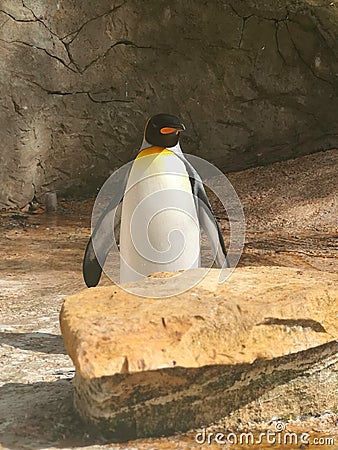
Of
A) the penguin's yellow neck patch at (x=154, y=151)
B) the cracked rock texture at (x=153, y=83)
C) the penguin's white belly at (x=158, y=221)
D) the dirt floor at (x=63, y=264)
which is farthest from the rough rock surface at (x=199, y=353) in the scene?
the cracked rock texture at (x=153, y=83)

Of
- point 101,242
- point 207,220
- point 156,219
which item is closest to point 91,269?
point 101,242

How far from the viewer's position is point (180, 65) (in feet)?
24.6

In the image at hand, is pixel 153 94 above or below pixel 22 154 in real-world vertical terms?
above

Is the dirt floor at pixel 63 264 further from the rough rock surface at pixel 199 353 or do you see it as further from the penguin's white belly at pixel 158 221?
the penguin's white belly at pixel 158 221

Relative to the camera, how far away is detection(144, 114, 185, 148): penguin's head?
3.70 metres

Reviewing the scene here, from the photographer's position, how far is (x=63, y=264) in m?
5.25

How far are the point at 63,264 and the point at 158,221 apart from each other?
1.81m

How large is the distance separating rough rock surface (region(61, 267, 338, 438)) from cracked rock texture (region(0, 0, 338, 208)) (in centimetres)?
474

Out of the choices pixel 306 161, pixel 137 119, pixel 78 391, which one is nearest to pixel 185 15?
pixel 137 119

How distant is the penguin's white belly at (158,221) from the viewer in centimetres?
357

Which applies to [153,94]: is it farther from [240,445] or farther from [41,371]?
[240,445]

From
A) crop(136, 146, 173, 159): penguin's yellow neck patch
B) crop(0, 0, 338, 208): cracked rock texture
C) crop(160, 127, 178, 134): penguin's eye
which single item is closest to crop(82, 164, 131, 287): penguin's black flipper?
crop(136, 146, 173, 159): penguin's yellow neck patch

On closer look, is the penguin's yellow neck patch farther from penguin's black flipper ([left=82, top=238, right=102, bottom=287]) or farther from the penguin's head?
penguin's black flipper ([left=82, top=238, right=102, bottom=287])

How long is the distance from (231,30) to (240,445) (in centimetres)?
566
